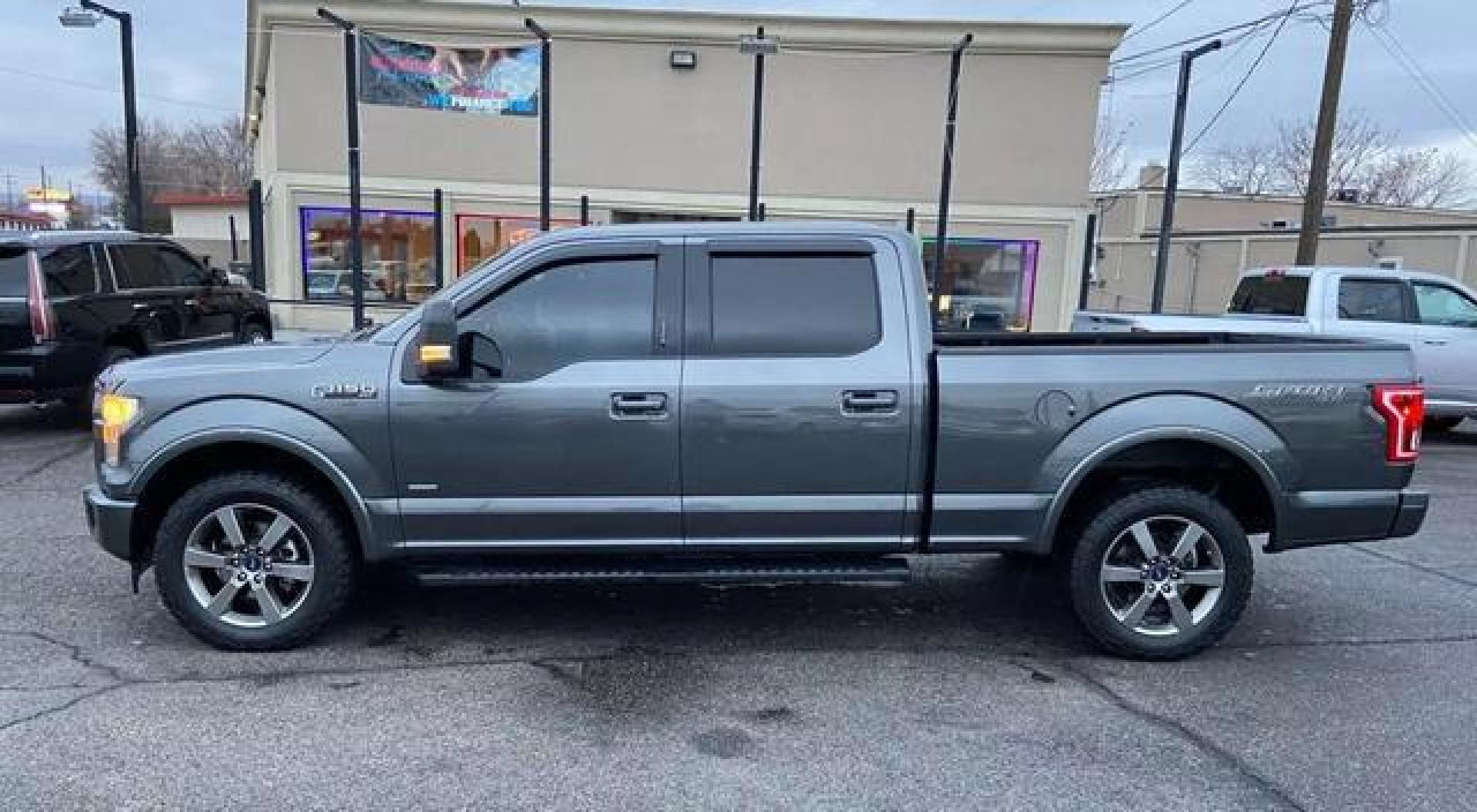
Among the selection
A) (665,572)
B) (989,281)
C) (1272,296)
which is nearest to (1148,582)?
(665,572)

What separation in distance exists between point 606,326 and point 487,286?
542mm

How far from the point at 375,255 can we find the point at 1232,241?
24.3m

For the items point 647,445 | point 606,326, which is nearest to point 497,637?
point 647,445

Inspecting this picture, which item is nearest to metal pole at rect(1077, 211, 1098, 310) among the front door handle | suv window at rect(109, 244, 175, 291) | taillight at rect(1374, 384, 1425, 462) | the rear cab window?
the rear cab window

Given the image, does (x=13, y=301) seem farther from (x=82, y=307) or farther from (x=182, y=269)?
(x=182, y=269)

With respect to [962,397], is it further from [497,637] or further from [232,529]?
[232,529]

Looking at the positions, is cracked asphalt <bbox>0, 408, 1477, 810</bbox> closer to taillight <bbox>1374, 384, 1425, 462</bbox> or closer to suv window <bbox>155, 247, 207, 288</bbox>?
taillight <bbox>1374, 384, 1425, 462</bbox>

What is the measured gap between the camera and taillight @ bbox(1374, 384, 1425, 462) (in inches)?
169

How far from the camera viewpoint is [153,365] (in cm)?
436

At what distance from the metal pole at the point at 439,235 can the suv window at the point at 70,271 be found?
726cm

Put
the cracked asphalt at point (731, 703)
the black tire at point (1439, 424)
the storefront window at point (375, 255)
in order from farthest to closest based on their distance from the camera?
the storefront window at point (375, 255) → the black tire at point (1439, 424) → the cracked asphalt at point (731, 703)

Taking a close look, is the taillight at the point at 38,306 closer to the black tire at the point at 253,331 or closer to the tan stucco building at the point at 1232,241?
the black tire at the point at 253,331

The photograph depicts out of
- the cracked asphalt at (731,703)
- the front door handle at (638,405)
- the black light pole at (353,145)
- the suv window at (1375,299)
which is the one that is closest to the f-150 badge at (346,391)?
the front door handle at (638,405)

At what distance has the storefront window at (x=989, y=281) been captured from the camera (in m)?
17.8
